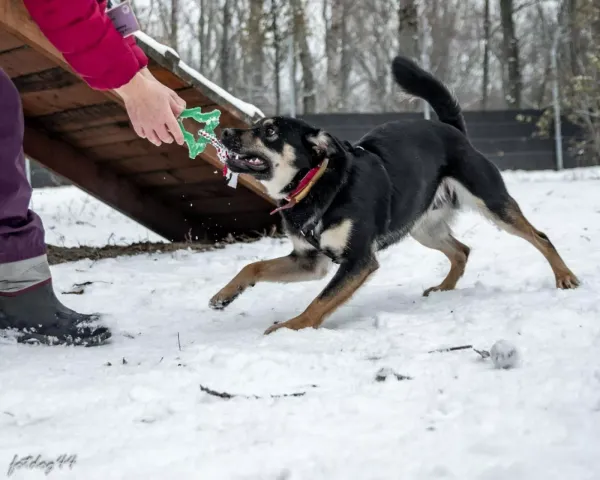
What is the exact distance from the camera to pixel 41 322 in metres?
2.53

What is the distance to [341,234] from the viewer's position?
292cm

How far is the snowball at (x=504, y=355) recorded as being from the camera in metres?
1.93

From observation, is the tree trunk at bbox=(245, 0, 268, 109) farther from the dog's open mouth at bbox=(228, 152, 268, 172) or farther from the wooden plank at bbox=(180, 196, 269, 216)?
the dog's open mouth at bbox=(228, 152, 268, 172)

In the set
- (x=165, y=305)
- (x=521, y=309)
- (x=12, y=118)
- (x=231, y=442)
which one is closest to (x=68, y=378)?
(x=231, y=442)

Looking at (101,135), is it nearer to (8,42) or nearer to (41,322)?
(8,42)

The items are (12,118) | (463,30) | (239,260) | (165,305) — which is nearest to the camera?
(12,118)

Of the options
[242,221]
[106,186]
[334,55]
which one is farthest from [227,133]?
[334,55]

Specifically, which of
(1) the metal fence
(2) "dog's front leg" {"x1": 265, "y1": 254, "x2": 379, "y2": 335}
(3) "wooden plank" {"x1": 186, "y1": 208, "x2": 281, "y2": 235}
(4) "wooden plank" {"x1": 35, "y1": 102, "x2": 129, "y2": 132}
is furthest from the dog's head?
(1) the metal fence

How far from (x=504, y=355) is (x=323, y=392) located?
581mm

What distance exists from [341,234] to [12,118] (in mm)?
1450

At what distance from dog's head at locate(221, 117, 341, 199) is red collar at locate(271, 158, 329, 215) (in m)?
0.07

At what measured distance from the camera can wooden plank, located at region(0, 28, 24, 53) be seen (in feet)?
12.2

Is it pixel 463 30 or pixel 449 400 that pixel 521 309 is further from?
pixel 463 30

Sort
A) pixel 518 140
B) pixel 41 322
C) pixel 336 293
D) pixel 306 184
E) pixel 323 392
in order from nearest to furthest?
1. pixel 323 392
2. pixel 41 322
3. pixel 336 293
4. pixel 306 184
5. pixel 518 140
